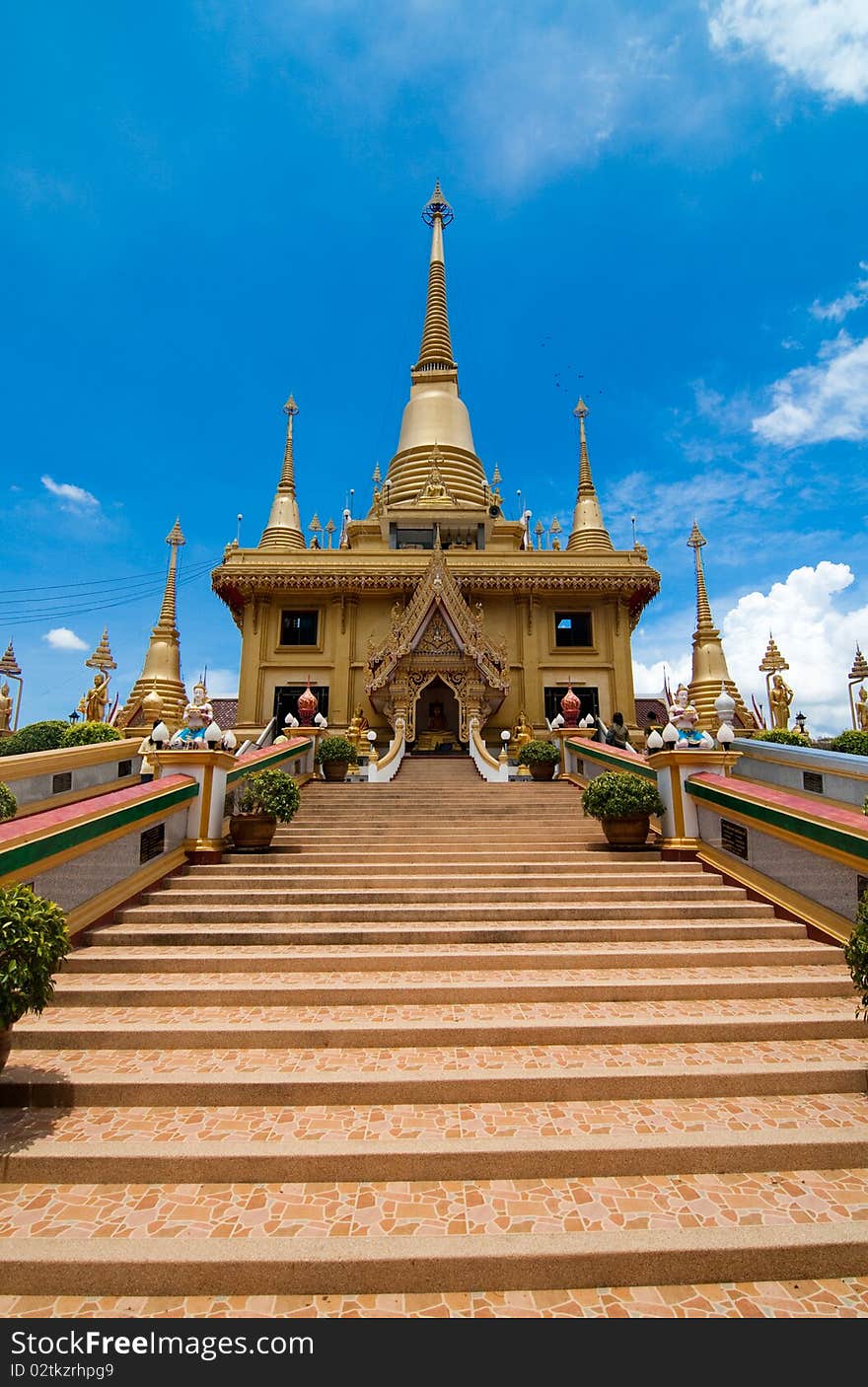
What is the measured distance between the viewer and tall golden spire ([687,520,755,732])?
24.1 metres

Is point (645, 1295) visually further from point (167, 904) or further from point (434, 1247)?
point (167, 904)

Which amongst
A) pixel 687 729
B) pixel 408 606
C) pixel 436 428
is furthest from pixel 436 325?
pixel 687 729

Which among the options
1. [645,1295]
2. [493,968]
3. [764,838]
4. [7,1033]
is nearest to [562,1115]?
[645,1295]

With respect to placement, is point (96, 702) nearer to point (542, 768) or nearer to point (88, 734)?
point (88, 734)

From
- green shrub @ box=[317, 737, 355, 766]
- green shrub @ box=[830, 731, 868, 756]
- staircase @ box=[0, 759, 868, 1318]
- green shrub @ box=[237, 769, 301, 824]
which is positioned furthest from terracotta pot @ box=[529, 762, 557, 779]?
staircase @ box=[0, 759, 868, 1318]

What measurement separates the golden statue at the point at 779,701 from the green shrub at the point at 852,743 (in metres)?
10.5

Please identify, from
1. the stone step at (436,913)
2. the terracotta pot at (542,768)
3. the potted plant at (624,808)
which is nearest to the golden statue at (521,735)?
the terracotta pot at (542,768)

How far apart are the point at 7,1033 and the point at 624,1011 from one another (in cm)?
411

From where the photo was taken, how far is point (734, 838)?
7902mm

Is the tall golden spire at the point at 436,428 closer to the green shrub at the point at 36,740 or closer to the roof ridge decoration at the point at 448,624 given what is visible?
the roof ridge decoration at the point at 448,624

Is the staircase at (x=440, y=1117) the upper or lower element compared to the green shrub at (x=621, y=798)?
lower

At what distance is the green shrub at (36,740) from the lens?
13.9 m

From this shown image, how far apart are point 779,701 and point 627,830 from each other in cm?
1904

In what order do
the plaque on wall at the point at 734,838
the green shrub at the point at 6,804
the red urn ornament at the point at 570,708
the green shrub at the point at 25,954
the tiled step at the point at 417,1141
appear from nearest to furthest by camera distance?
the tiled step at the point at 417,1141 → the green shrub at the point at 25,954 → the plaque on wall at the point at 734,838 → the green shrub at the point at 6,804 → the red urn ornament at the point at 570,708
